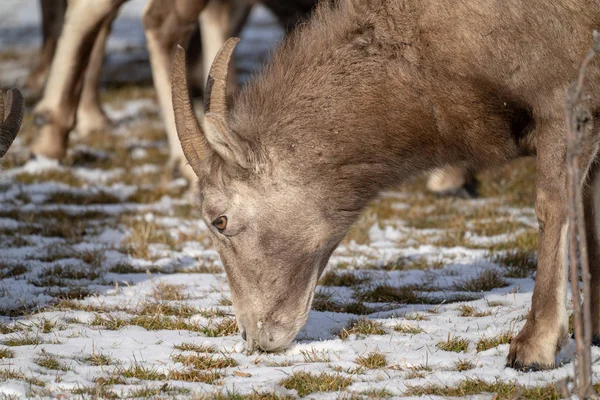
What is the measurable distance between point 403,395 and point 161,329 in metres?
1.70

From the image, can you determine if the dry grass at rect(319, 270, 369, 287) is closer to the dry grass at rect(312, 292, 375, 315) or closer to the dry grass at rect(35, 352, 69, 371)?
the dry grass at rect(312, 292, 375, 315)

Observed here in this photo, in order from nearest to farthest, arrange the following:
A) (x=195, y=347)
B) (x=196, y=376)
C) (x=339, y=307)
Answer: (x=196, y=376), (x=195, y=347), (x=339, y=307)

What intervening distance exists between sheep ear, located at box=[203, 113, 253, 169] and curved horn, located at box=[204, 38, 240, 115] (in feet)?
0.24

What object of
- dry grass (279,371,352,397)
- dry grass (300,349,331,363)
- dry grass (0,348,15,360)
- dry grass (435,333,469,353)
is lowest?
dry grass (300,349,331,363)

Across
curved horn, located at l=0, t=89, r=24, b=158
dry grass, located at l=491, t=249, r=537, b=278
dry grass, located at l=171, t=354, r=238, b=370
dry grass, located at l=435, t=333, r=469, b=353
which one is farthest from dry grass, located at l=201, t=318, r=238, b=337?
dry grass, located at l=491, t=249, r=537, b=278

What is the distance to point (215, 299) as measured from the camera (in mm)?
5898

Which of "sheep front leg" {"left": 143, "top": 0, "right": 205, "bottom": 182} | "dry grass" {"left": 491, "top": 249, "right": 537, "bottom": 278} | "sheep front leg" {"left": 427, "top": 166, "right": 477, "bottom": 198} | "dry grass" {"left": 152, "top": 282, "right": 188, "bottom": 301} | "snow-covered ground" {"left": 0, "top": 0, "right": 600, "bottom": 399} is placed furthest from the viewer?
"sheep front leg" {"left": 427, "top": 166, "right": 477, "bottom": 198}

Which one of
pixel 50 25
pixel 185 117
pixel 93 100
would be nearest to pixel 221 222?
pixel 185 117

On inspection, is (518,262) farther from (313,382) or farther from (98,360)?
(98,360)

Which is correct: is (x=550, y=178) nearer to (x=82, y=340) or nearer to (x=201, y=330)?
(x=201, y=330)

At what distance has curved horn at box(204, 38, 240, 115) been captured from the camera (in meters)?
4.74

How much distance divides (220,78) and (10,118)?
1495 millimetres

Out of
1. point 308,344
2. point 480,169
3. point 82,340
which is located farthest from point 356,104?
point 82,340

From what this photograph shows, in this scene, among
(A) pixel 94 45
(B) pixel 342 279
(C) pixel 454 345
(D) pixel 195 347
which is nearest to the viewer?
(C) pixel 454 345
